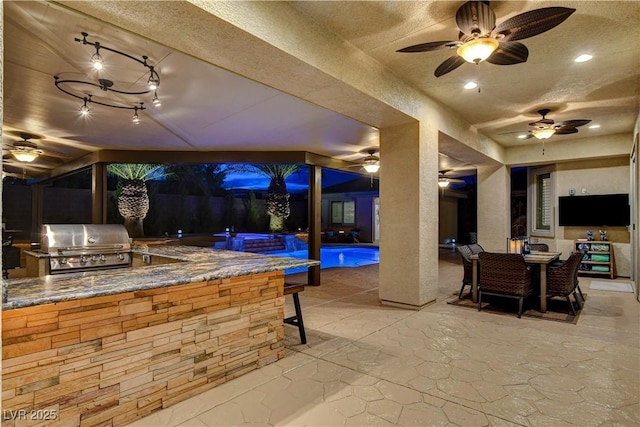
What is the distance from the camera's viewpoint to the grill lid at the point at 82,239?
4.29 metres

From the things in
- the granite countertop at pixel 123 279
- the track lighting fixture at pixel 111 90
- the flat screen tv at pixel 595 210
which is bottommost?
the granite countertop at pixel 123 279

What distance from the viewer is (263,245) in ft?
39.2

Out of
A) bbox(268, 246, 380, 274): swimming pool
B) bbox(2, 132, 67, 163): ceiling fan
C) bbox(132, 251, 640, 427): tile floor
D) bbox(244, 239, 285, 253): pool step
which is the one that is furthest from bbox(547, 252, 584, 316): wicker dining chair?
bbox(244, 239, 285, 253): pool step

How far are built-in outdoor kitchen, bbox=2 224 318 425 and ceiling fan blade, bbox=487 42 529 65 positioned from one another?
252 cm

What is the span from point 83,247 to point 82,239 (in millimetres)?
123

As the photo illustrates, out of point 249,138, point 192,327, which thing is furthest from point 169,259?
point 249,138

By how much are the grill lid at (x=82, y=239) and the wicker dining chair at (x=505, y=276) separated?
477cm

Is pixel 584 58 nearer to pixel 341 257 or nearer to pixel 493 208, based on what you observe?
pixel 493 208

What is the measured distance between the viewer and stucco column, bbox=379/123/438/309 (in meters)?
4.55

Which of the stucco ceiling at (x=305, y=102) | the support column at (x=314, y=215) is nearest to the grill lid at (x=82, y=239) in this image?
the stucco ceiling at (x=305, y=102)

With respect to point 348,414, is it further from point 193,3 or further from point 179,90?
point 179,90

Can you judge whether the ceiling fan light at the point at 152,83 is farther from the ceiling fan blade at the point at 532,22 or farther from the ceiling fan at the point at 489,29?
the ceiling fan blade at the point at 532,22

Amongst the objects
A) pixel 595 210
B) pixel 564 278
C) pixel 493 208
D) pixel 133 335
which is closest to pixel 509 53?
pixel 564 278

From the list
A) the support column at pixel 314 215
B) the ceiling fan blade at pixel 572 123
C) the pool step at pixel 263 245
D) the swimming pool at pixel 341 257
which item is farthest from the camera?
the pool step at pixel 263 245
